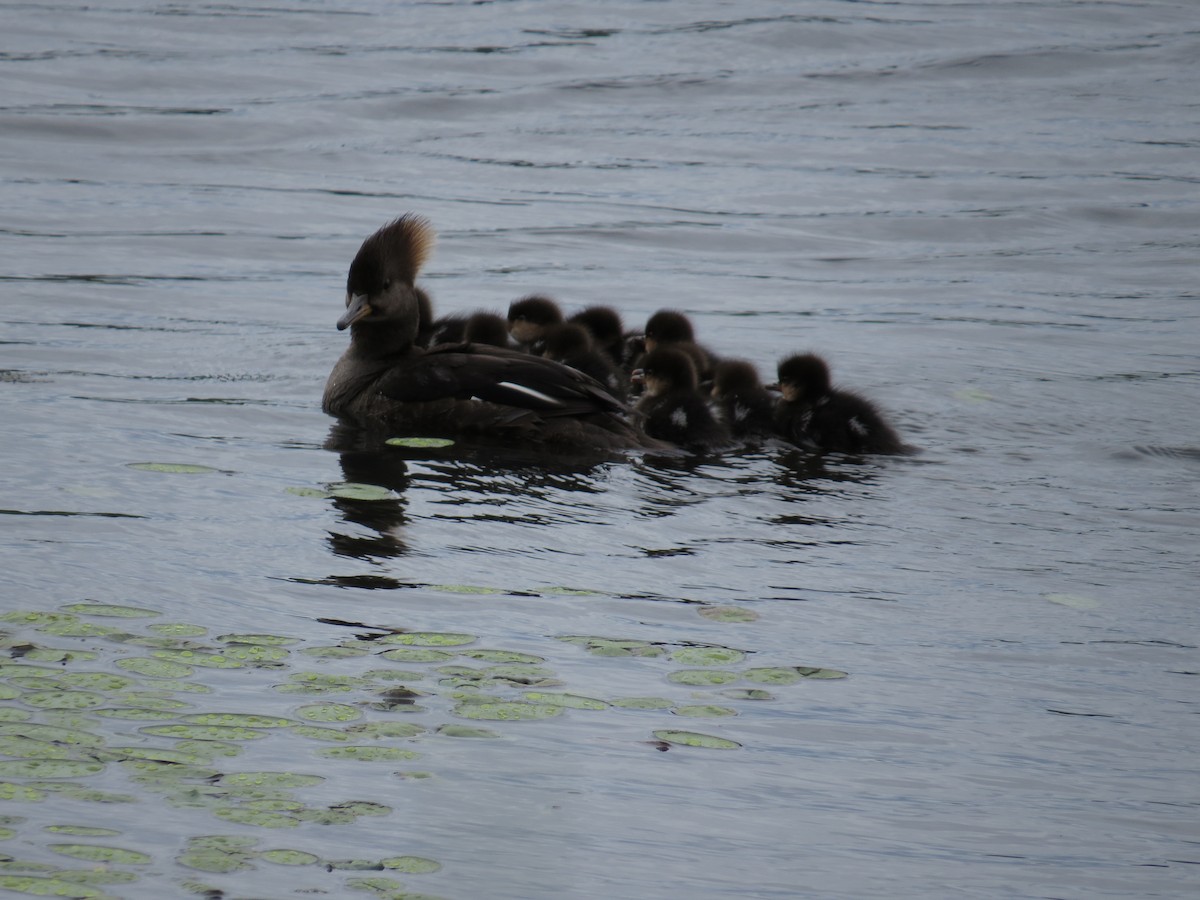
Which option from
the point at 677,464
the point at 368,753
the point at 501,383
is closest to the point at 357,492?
the point at 501,383

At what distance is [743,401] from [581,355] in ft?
2.99

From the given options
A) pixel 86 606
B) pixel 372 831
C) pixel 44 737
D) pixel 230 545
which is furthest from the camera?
pixel 230 545

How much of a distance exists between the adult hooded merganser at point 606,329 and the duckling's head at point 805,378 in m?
1.42

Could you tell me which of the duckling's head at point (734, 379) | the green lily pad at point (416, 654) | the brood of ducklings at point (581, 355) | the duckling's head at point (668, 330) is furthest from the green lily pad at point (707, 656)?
the duckling's head at point (668, 330)

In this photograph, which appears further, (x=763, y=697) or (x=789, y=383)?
(x=789, y=383)

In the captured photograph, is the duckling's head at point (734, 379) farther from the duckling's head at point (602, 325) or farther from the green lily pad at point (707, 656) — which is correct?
the green lily pad at point (707, 656)

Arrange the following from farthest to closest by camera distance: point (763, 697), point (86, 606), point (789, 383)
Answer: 1. point (789, 383)
2. point (86, 606)
3. point (763, 697)

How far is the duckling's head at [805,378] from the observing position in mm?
7836

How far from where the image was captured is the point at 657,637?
5.14 meters

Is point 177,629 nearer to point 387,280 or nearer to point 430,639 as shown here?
point 430,639

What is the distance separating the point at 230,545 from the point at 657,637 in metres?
1.56

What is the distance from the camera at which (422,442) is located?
25.0ft

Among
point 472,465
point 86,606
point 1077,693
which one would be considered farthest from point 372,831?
point 472,465

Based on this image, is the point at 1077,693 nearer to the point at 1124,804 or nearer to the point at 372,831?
the point at 1124,804
